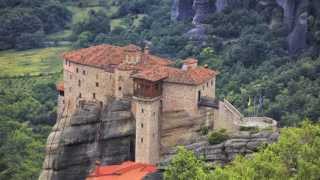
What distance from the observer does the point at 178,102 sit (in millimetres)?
94438

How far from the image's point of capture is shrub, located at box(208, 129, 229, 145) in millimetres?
91438

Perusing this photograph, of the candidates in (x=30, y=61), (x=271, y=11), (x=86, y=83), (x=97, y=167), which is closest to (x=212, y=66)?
(x=271, y=11)

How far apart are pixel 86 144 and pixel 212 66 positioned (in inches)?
2138

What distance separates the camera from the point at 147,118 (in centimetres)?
9388

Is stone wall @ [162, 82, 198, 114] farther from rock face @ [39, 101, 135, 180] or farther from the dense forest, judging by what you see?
the dense forest

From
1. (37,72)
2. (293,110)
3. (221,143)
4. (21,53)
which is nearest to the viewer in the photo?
(221,143)

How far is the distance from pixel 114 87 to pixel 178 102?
700 centimetres

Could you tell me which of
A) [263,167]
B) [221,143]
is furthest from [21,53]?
[263,167]

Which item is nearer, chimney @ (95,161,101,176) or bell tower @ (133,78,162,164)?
bell tower @ (133,78,162,164)

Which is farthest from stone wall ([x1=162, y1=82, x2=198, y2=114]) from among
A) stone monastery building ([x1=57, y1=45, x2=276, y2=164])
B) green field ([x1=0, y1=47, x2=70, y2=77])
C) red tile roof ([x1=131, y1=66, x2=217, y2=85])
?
green field ([x1=0, y1=47, x2=70, y2=77])

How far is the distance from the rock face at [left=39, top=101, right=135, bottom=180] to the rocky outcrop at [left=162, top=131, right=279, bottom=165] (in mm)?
7483

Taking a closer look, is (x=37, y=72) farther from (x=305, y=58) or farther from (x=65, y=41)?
(x=305, y=58)

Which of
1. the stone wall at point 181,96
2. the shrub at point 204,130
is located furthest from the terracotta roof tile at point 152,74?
the shrub at point 204,130

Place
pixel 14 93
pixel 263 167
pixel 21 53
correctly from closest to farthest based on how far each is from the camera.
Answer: pixel 263 167
pixel 14 93
pixel 21 53
